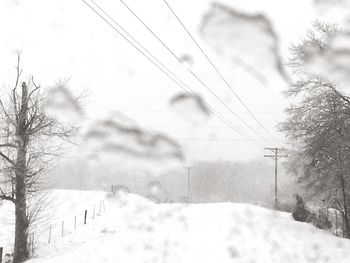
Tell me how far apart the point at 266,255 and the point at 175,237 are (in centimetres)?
380

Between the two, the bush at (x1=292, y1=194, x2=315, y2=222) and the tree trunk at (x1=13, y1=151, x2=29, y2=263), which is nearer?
the tree trunk at (x1=13, y1=151, x2=29, y2=263)

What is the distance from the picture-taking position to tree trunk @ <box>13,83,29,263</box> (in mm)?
20359

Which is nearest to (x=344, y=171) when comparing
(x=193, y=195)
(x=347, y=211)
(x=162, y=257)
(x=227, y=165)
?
(x=347, y=211)

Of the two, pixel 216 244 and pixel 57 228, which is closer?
pixel 216 244

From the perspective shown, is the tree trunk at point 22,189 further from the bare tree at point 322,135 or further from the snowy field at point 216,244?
the bare tree at point 322,135

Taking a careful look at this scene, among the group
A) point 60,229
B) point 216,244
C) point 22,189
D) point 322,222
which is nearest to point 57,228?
point 60,229

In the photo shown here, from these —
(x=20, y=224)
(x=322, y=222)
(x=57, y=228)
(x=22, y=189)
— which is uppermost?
(x=22, y=189)

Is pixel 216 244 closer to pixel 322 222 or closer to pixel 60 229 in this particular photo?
pixel 322 222

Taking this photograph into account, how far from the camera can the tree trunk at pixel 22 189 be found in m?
20.4

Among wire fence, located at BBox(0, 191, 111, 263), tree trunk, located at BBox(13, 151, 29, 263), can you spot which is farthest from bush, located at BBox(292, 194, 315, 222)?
tree trunk, located at BBox(13, 151, 29, 263)

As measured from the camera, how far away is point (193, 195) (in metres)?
107

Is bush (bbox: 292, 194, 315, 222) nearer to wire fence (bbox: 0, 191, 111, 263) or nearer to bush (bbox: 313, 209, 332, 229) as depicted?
bush (bbox: 313, 209, 332, 229)

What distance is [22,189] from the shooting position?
69.1 ft

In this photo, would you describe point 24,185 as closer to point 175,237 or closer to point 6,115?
point 6,115
